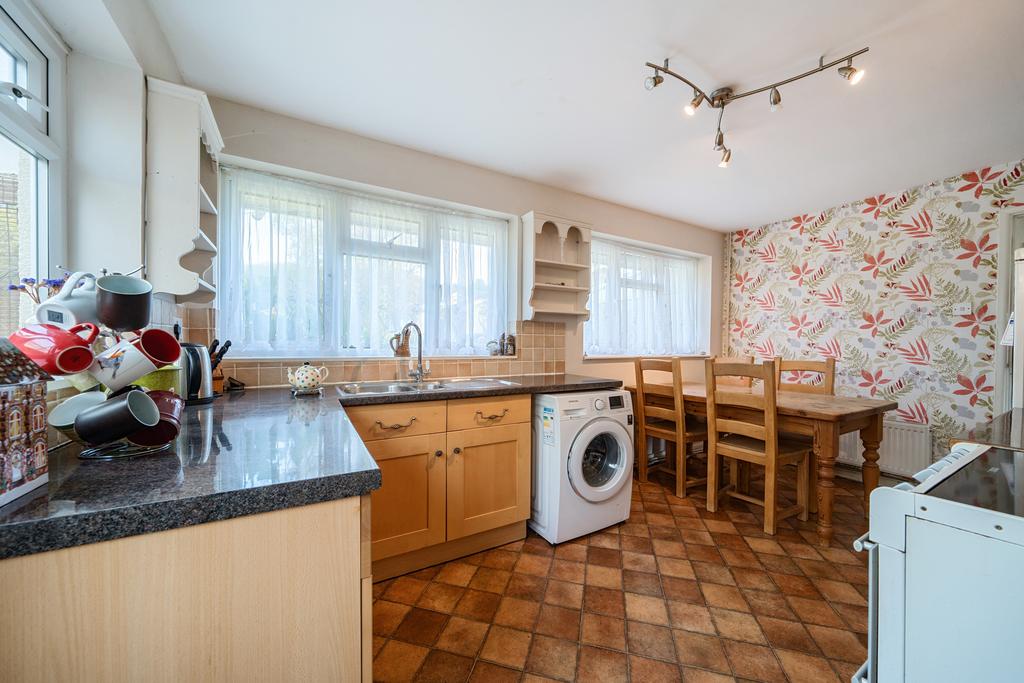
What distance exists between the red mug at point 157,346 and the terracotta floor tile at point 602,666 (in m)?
1.59

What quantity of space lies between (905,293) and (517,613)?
3679 millimetres

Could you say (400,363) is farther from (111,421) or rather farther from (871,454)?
(871,454)

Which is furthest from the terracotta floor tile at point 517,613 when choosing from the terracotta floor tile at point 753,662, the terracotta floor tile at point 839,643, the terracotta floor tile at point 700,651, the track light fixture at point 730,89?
the track light fixture at point 730,89

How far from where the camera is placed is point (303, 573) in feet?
2.22

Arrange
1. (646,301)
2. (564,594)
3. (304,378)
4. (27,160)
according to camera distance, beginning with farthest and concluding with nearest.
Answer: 1. (646,301)
2. (304,378)
3. (564,594)
4. (27,160)

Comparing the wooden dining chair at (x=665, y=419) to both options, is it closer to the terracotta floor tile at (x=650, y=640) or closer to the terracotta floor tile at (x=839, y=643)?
→ the terracotta floor tile at (x=839, y=643)

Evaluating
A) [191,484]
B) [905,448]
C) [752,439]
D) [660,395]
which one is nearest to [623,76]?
[191,484]

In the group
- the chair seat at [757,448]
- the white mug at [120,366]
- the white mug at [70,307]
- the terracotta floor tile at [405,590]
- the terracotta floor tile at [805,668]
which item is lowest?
the terracotta floor tile at [405,590]

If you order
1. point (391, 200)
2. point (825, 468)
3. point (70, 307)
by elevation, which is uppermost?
point (391, 200)

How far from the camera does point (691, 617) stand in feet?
5.06

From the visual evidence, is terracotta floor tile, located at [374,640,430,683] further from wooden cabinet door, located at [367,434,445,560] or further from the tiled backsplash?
the tiled backsplash

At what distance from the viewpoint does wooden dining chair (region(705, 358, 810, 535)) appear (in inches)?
84.7

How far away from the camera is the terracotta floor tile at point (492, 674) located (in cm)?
126

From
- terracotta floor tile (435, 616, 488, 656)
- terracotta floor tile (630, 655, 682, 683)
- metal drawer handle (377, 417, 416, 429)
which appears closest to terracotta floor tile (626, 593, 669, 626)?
terracotta floor tile (630, 655, 682, 683)
